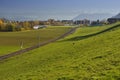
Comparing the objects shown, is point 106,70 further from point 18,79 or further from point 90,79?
point 18,79

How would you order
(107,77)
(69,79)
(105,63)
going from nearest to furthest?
(107,77), (69,79), (105,63)

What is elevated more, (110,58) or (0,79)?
(110,58)

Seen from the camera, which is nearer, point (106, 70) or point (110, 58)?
point (106, 70)

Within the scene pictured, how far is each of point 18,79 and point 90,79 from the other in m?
7.53

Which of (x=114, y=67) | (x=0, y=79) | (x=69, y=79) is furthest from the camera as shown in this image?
(x=0, y=79)

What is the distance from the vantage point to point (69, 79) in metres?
18.4

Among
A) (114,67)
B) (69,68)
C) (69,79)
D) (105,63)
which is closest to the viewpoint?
(69,79)

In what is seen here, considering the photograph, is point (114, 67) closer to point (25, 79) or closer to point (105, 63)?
point (105, 63)

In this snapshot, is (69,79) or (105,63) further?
(105,63)

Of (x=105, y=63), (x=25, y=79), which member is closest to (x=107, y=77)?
(x=105, y=63)

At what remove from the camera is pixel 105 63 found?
2155 centimetres

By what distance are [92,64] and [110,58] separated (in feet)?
6.76

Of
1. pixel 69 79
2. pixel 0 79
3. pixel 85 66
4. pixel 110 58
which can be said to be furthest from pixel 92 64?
pixel 0 79

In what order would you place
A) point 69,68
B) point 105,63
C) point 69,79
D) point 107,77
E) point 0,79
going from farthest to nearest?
point 0,79 < point 69,68 < point 105,63 < point 69,79 < point 107,77
